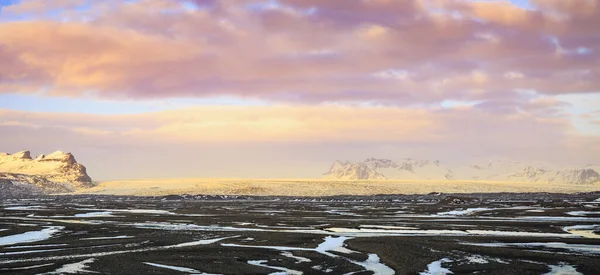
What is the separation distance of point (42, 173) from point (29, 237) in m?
137

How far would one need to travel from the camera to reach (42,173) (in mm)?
156500

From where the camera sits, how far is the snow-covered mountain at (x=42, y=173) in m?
136

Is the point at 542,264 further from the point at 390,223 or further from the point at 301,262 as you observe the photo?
the point at 390,223

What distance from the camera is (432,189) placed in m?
143

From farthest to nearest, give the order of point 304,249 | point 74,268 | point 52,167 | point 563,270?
point 52,167
point 304,249
point 74,268
point 563,270

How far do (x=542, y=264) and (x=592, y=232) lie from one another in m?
13.1

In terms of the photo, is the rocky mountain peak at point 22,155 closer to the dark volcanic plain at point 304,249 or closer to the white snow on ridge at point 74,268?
the dark volcanic plain at point 304,249

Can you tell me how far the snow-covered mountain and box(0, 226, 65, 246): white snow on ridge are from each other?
106 m

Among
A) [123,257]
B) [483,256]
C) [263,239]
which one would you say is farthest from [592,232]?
[123,257]

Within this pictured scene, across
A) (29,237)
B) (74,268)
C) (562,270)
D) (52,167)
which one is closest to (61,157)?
(52,167)

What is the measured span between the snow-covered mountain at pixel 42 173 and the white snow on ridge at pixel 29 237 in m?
106

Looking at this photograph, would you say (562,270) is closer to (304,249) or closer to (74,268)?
(304,249)

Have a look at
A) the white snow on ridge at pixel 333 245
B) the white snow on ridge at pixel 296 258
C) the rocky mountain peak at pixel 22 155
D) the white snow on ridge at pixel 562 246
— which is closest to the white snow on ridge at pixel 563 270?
the white snow on ridge at pixel 562 246

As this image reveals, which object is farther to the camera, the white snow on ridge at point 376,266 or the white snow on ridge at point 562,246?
the white snow on ridge at point 562,246
